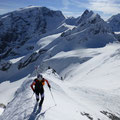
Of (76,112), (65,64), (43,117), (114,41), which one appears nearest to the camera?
(43,117)

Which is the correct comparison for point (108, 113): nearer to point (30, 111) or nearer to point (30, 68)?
point (30, 111)

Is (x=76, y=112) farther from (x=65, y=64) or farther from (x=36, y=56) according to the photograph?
(x=36, y=56)

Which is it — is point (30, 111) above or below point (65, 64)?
above

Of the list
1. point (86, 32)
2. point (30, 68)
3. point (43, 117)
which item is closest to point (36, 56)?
point (30, 68)

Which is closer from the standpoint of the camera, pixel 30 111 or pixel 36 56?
pixel 30 111

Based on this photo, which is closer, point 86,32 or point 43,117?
point 43,117

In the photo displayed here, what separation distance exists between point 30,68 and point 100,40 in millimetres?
45931

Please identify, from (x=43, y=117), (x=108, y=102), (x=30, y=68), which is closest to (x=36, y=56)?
(x=30, y=68)

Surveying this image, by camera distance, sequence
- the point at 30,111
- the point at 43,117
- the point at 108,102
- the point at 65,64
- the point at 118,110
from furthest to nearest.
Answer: the point at 65,64 < the point at 108,102 < the point at 118,110 < the point at 30,111 < the point at 43,117

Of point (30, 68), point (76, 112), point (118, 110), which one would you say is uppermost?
point (76, 112)

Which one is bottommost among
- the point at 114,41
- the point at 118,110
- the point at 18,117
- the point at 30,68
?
the point at 30,68

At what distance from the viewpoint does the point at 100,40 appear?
355 ft

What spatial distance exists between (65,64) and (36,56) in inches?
1626

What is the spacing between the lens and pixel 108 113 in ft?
58.4
